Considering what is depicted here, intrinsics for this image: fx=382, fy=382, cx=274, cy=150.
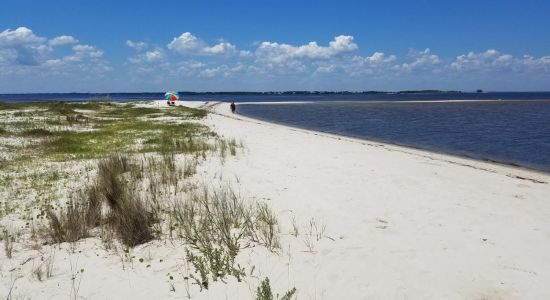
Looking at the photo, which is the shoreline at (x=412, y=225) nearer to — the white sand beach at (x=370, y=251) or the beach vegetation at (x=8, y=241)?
the white sand beach at (x=370, y=251)

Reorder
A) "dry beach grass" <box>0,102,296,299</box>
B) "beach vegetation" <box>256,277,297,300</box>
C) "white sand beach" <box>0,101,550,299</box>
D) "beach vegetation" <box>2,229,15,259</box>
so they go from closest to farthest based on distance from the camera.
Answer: "beach vegetation" <box>256,277,297,300</box>
"white sand beach" <box>0,101,550,299</box>
"dry beach grass" <box>0,102,296,299</box>
"beach vegetation" <box>2,229,15,259</box>

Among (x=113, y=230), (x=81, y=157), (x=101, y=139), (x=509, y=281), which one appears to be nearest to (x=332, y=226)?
(x=509, y=281)

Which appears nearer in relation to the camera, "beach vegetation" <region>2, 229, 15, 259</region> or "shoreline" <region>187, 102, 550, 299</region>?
"shoreline" <region>187, 102, 550, 299</region>

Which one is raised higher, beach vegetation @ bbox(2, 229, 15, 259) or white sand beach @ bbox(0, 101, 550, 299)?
beach vegetation @ bbox(2, 229, 15, 259)

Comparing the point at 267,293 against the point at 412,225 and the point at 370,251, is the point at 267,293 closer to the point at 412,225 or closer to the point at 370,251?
the point at 370,251

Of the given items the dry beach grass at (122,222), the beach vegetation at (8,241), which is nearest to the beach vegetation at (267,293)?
the dry beach grass at (122,222)

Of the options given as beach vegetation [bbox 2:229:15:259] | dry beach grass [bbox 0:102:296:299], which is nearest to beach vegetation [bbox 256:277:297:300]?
dry beach grass [bbox 0:102:296:299]

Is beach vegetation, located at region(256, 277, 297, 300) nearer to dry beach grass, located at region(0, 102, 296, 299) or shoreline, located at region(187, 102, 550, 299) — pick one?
shoreline, located at region(187, 102, 550, 299)

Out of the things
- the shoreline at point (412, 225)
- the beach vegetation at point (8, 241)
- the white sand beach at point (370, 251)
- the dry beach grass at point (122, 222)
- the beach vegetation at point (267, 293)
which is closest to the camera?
the beach vegetation at point (267, 293)

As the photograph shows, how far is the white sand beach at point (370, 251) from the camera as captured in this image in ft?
16.6

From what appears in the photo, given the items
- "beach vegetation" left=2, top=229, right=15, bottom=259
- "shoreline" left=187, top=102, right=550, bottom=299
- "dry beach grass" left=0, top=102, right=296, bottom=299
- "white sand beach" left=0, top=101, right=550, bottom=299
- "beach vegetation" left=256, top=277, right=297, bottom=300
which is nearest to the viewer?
"beach vegetation" left=256, top=277, right=297, bottom=300

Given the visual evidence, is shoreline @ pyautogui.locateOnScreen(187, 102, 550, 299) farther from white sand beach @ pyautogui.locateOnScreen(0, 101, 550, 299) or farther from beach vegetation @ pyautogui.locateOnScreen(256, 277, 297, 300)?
beach vegetation @ pyautogui.locateOnScreen(256, 277, 297, 300)

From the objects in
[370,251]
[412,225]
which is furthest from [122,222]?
[412,225]

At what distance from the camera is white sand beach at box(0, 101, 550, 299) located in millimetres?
5066
